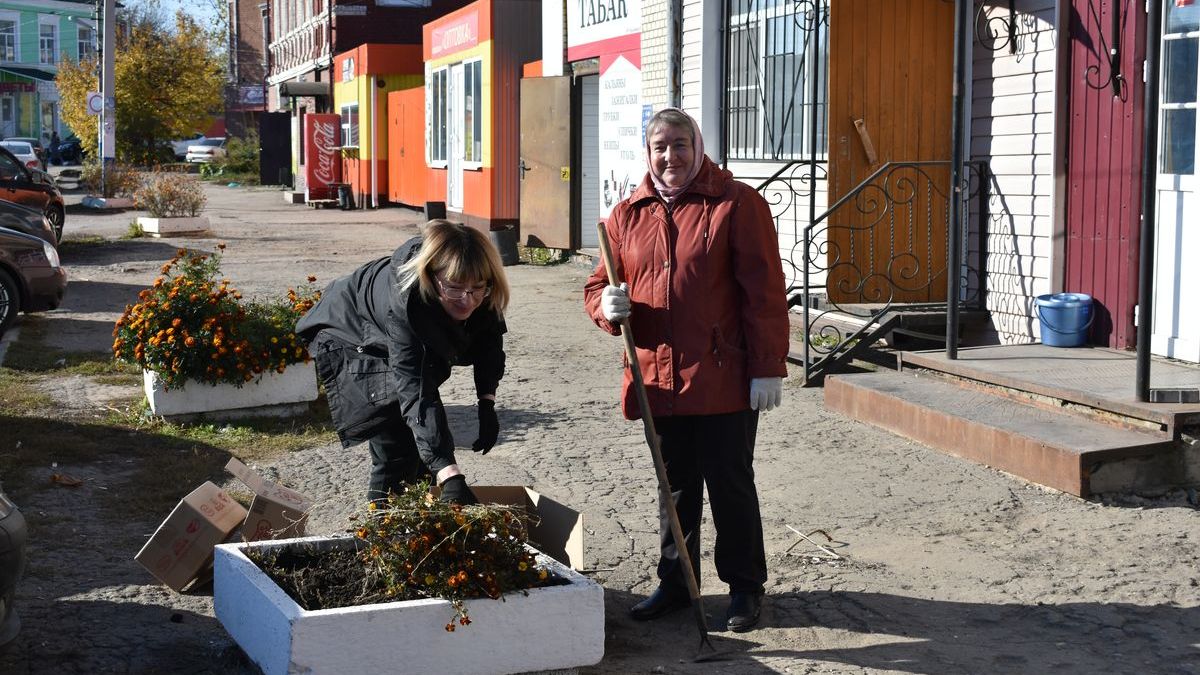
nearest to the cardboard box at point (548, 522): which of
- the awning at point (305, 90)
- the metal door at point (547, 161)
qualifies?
the metal door at point (547, 161)

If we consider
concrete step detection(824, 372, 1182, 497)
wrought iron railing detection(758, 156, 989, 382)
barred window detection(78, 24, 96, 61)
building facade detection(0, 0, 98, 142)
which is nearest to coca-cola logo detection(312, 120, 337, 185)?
wrought iron railing detection(758, 156, 989, 382)

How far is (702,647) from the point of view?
15.1 ft

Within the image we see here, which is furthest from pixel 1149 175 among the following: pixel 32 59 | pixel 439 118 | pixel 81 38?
pixel 81 38

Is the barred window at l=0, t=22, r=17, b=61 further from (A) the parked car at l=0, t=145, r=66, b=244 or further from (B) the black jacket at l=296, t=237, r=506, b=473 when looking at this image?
(B) the black jacket at l=296, t=237, r=506, b=473

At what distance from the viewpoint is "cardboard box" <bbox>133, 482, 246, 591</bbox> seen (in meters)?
5.01

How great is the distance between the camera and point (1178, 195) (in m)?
7.55

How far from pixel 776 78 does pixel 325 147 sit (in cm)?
2391

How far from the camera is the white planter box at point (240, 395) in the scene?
805 cm

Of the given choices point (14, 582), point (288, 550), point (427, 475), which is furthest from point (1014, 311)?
point (14, 582)

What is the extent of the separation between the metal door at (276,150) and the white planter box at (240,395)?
118 feet

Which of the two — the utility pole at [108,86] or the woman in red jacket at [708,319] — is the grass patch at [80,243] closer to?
the utility pole at [108,86]

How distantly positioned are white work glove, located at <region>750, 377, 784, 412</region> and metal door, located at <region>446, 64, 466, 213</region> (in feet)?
60.6

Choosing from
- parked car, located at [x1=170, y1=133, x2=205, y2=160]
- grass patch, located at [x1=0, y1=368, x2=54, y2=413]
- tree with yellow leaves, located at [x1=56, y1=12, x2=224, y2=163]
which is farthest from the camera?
parked car, located at [x1=170, y1=133, x2=205, y2=160]

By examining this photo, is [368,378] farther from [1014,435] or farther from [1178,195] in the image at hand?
[1178,195]
